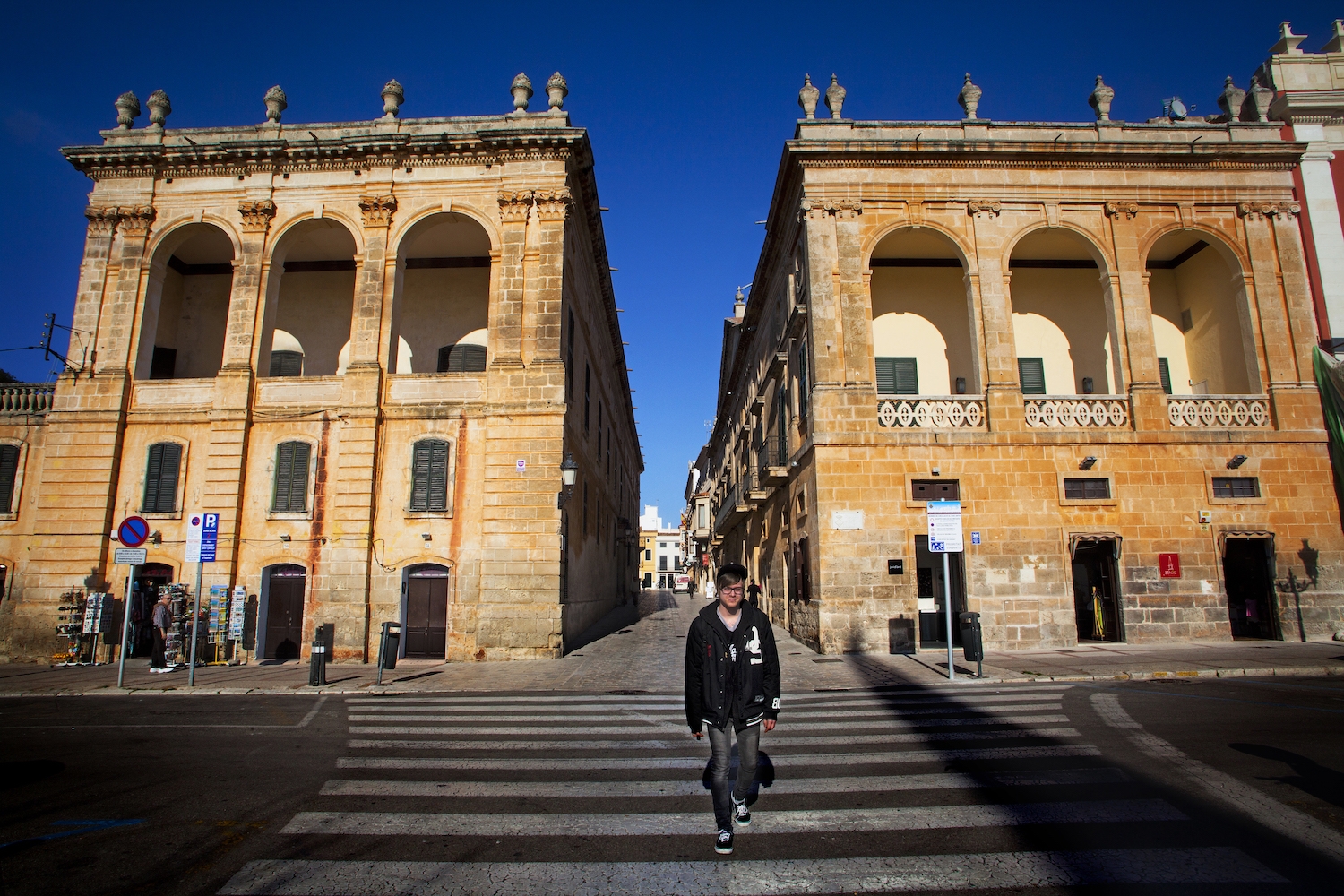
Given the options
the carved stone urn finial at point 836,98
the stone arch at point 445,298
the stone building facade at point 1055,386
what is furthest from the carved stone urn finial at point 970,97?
the stone arch at point 445,298

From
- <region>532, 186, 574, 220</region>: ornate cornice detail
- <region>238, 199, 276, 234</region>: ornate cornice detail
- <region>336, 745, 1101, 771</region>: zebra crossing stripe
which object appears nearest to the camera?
<region>336, 745, 1101, 771</region>: zebra crossing stripe

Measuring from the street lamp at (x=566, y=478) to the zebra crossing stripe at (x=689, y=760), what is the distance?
889 centimetres

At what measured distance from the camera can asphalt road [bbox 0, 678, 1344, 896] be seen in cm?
406

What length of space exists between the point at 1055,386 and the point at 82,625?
25.6 m

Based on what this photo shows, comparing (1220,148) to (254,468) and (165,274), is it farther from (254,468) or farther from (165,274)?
(165,274)

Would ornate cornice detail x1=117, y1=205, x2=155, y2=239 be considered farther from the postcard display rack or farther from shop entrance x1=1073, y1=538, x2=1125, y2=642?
shop entrance x1=1073, y1=538, x2=1125, y2=642

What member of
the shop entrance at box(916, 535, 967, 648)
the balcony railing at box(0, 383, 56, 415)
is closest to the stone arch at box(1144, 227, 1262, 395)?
the shop entrance at box(916, 535, 967, 648)

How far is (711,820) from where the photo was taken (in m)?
5.04

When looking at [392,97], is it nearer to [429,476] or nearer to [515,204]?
[515,204]

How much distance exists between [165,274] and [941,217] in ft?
70.8

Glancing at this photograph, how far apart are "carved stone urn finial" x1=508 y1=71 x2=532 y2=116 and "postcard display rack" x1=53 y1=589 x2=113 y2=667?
50.6ft

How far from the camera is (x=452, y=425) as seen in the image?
16453mm

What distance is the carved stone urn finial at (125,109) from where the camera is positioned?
18.3m

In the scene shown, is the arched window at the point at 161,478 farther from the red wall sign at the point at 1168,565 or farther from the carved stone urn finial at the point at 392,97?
the red wall sign at the point at 1168,565
